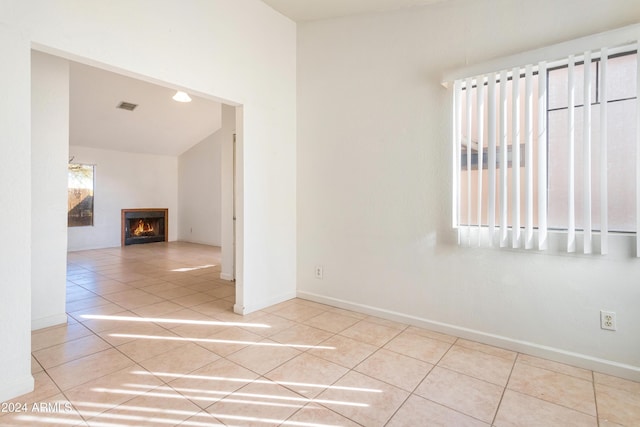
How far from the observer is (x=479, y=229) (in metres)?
2.53

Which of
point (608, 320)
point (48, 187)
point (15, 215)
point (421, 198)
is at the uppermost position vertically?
point (48, 187)

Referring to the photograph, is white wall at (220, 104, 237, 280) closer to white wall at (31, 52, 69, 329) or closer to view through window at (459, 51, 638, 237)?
white wall at (31, 52, 69, 329)

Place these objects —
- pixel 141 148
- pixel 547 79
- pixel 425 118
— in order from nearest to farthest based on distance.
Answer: pixel 547 79 < pixel 425 118 < pixel 141 148

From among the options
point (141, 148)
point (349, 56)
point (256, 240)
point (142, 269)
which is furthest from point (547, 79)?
point (141, 148)

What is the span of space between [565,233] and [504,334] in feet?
2.96

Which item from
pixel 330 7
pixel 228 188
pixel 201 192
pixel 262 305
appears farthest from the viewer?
pixel 201 192

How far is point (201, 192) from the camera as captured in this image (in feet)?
27.4

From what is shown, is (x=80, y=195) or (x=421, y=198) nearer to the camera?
(x=421, y=198)

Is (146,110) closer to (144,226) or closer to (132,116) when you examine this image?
(132,116)

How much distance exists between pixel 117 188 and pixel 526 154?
851 cm

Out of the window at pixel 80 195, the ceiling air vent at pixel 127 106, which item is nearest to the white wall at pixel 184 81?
the ceiling air vent at pixel 127 106

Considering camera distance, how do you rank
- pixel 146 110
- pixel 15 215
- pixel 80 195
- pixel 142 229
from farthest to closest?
pixel 142 229 < pixel 80 195 < pixel 146 110 < pixel 15 215

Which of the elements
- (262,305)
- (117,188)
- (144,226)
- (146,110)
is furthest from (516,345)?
(144,226)

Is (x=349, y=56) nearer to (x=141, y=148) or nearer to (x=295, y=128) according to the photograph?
(x=295, y=128)
